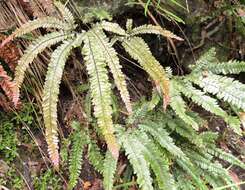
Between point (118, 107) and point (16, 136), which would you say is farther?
point (118, 107)

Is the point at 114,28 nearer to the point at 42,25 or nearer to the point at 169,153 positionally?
the point at 42,25

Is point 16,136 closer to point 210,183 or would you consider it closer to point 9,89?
point 9,89

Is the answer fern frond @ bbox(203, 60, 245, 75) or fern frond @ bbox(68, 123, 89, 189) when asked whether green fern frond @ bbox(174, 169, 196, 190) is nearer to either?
fern frond @ bbox(68, 123, 89, 189)

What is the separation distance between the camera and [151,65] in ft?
8.29

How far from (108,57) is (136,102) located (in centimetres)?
71

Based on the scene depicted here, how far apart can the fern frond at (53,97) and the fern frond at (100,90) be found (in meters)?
0.17

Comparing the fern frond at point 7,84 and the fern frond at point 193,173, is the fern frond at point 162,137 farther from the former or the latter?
the fern frond at point 7,84

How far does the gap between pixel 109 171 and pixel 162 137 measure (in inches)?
17.7

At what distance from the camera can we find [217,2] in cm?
345

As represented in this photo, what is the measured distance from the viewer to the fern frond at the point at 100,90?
7.65 feet

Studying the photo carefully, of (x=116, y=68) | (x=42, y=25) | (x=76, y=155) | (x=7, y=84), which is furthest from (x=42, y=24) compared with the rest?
(x=76, y=155)

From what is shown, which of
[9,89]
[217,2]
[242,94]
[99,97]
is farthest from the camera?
[217,2]

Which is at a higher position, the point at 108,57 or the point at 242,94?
the point at 108,57

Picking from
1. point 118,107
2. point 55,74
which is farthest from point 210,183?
point 55,74
